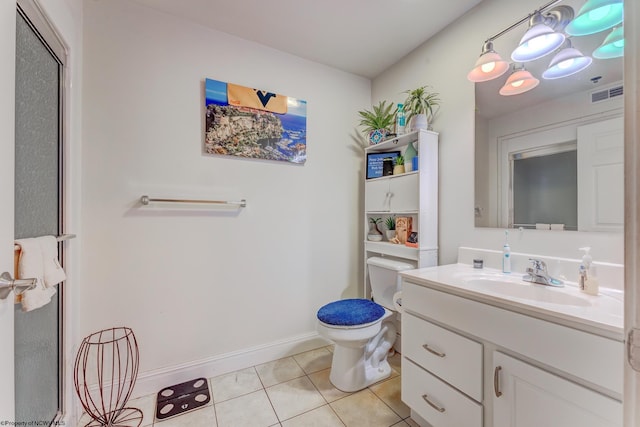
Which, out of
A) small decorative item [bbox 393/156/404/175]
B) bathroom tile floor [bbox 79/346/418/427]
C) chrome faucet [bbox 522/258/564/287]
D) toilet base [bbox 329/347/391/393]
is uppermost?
small decorative item [bbox 393/156/404/175]

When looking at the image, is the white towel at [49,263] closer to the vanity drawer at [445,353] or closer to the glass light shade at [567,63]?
the vanity drawer at [445,353]

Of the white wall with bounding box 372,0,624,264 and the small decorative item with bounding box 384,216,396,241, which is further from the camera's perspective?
the small decorative item with bounding box 384,216,396,241

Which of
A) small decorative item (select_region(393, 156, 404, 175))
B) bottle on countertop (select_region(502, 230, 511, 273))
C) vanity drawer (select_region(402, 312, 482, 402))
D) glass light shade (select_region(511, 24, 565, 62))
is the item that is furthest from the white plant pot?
vanity drawer (select_region(402, 312, 482, 402))

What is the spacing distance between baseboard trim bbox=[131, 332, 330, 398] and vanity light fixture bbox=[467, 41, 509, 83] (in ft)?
6.82

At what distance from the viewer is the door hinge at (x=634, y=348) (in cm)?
42

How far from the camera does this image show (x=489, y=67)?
1.40 m

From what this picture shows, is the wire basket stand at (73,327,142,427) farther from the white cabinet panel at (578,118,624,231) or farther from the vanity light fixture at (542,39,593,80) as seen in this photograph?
the vanity light fixture at (542,39,593,80)

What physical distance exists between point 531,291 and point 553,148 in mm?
689

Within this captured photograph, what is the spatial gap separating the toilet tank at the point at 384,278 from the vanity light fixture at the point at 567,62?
126 cm

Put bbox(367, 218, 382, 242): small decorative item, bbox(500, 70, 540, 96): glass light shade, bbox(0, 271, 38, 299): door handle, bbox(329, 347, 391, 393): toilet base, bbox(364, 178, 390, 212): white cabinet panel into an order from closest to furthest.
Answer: bbox(0, 271, 38, 299): door handle, bbox(500, 70, 540, 96): glass light shade, bbox(329, 347, 391, 393): toilet base, bbox(364, 178, 390, 212): white cabinet panel, bbox(367, 218, 382, 242): small decorative item

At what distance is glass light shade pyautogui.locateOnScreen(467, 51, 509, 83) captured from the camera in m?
1.37

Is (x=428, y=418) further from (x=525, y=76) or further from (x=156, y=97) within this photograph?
(x=156, y=97)

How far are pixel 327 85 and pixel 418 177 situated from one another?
3.59 feet
